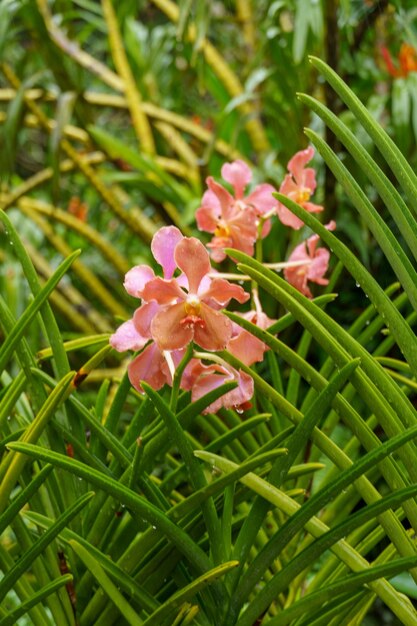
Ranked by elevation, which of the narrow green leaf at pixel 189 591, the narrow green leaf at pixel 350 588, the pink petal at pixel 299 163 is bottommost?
the narrow green leaf at pixel 350 588

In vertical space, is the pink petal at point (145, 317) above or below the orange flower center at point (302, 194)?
above

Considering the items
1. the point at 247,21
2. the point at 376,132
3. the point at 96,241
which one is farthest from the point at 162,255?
the point at 247,21

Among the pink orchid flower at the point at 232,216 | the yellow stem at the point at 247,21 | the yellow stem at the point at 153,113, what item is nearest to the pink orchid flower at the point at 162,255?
the pink orchid flower at the point at 232,216

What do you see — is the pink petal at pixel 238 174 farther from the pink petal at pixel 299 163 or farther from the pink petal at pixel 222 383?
the pink petal at pixel 222 383

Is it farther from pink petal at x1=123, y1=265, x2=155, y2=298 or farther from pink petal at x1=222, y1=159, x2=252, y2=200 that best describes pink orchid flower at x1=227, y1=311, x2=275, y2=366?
pink petal at x1=222, y1=159, x2=252, y2=200

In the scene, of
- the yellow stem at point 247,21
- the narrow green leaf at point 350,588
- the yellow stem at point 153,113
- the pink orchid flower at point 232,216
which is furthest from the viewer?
the yellow stem at point 247,21

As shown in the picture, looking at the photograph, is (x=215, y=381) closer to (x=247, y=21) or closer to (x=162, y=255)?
(x=162, y=255)

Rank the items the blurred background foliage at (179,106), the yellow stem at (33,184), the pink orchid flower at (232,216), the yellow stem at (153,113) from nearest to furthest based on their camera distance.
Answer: the pink orchid flower at (232,216), the blurred background foliage at (179,106), the yellow stem at (33,184), the yellow stem at (153,113)
